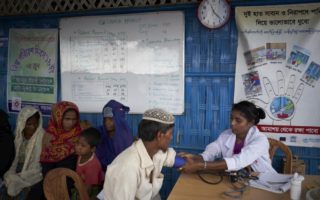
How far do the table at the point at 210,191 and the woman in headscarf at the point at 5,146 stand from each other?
1897mm

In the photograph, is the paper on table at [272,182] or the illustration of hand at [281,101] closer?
the paper on table at [272,182]

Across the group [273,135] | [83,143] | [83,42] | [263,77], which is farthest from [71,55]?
[273,135]

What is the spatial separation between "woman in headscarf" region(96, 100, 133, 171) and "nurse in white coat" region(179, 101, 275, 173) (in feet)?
2.42

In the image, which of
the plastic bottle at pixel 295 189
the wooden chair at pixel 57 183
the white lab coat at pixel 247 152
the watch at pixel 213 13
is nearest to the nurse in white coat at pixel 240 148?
the white lab coat at pixel 247 152

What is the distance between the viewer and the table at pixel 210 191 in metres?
1.92

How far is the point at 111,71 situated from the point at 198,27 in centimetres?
113

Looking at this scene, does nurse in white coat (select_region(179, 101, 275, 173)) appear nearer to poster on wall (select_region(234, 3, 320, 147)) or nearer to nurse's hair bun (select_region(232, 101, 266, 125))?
nurse's hair bun (select_region(232, 101, 266, 125))

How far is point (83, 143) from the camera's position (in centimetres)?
276

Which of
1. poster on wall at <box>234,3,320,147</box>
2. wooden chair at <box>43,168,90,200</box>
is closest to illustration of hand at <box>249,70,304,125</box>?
poster on wall at <box>234,3,320,147</box>

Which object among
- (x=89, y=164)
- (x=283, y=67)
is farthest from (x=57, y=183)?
(x=283, y=67)

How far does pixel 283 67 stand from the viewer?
3131 mm

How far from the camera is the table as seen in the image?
1.92m

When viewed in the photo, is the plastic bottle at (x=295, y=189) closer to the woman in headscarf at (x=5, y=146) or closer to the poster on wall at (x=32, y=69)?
the woman in headscarf at (x=5, y=146)

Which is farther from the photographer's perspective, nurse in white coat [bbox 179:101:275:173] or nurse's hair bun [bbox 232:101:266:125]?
nurse's hair bun [bbox 232:101:266:125]
